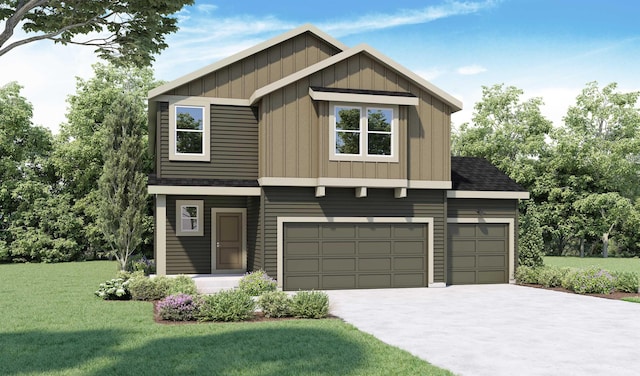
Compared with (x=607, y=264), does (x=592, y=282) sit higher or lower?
higher

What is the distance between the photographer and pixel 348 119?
18.3 meters

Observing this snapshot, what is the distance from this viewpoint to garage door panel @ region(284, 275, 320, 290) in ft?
59.5

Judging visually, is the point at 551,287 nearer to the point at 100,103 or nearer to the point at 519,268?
the point at 519,268

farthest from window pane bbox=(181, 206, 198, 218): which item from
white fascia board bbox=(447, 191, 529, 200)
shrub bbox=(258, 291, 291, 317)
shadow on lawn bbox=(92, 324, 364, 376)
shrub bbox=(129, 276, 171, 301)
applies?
shadow on lawn bbox=(92, 324, 364, 376)

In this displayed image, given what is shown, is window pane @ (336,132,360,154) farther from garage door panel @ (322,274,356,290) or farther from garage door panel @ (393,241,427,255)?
garage door panel @ (322,274,356,290)

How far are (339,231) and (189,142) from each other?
17.8 feet

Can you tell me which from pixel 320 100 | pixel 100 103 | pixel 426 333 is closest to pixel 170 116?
pixel 320 100

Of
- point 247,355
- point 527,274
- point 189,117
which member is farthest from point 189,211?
point 247,355

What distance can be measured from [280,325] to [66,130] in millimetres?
27339

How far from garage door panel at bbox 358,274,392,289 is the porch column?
6089 millimetres

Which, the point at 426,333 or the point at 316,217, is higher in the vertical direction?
the point at 316,217

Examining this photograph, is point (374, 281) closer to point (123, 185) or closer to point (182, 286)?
point (182, 286)

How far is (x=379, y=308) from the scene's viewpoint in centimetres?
1455

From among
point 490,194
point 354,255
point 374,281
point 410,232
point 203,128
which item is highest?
point 203,128
